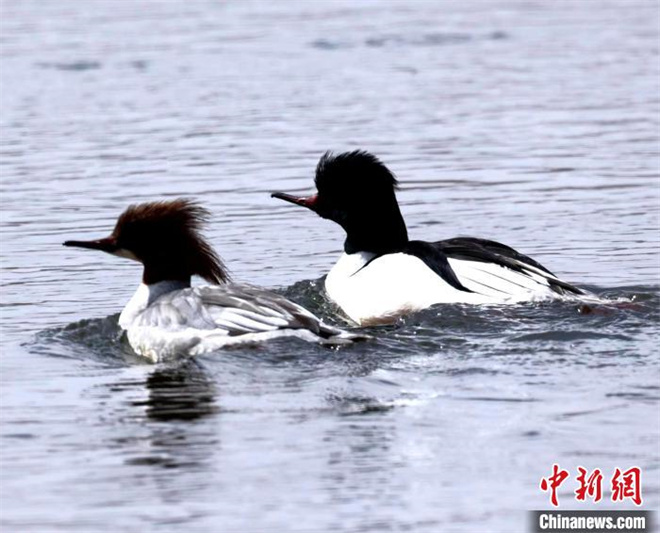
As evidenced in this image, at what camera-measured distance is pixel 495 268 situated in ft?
32.8

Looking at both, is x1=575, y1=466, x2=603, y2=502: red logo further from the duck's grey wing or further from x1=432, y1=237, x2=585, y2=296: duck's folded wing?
x1=432, y1=237, x2=585, y2=296: duck's folded wing

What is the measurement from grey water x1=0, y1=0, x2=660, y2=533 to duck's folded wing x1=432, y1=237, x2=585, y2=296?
27 centimetres

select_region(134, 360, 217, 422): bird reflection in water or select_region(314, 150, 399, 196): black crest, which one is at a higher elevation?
select_region(314, 150, 399, 196): black crest

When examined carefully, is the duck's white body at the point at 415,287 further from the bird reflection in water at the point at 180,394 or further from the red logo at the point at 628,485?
the red logo at the point at 628,485

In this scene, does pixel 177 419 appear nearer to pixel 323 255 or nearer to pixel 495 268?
pixel 495 268

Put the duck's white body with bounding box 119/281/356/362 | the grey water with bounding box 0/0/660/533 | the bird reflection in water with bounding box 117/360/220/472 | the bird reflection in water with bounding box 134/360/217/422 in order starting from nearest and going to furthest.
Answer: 1. the grey water with bounding box 0/0/660/533
2. the bird reflection in water with bounding box 117/360/220/472
3. the bird reflection in water with bounding box 134/360/217/422
4. the duck's white body with bounding box 119/281/356/362

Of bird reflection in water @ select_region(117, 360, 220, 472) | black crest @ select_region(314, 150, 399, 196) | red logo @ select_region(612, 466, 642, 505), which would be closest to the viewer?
red logo @ select_region(612, 466, 642, 505)

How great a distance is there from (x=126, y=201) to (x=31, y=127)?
3.89 m

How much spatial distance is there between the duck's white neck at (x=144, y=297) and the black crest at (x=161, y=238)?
4 centimetres

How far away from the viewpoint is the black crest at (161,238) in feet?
31.0

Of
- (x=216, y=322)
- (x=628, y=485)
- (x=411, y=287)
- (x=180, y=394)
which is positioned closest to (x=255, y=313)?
(x=216, y=322)

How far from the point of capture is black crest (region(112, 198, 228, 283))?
946cm

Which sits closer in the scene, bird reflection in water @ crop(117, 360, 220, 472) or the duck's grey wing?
bird reflection in water @ crop(117, 360, 220, 472)

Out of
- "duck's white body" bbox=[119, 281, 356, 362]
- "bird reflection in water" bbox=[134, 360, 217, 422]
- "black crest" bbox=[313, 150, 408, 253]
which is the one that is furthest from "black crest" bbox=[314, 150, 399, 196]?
"bird reflection in water" bbox=[134, 360, 217, 422]
